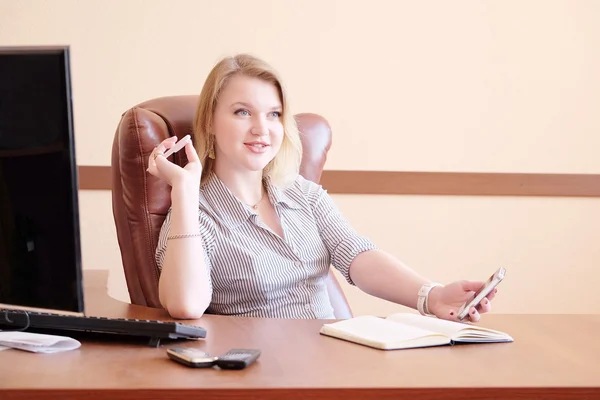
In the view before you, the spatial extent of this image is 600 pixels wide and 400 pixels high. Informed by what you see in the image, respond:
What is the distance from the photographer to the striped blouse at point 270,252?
2.00 m

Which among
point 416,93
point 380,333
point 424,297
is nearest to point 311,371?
point 380,333

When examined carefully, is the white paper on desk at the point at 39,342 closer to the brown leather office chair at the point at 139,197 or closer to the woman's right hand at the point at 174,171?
the woman's right hand at the point at 174,171

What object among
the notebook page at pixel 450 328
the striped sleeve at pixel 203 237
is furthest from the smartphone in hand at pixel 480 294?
the striped sleeve at pixel 203 237

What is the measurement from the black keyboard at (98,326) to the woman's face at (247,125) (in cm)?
76

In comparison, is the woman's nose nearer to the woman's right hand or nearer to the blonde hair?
the blonde hair

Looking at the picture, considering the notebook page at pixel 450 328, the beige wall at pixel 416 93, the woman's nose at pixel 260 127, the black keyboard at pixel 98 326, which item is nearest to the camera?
the black keyboard at pixel 98 326

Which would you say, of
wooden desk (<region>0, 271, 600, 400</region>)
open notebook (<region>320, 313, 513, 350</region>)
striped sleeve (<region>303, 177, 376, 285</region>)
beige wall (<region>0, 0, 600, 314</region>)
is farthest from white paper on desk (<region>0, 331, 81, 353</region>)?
beige wall (<region>0, 0, 600, 314</region>)

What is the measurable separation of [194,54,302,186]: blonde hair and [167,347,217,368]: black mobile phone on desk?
981 millimetres

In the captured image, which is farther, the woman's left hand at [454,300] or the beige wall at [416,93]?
the beige wall at [416,93]

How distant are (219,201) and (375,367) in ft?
3.15

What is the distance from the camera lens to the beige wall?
3260 mm

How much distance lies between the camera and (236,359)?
119cm

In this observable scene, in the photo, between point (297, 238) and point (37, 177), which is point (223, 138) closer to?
point (297, 238)

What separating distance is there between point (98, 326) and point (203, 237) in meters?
0.67
